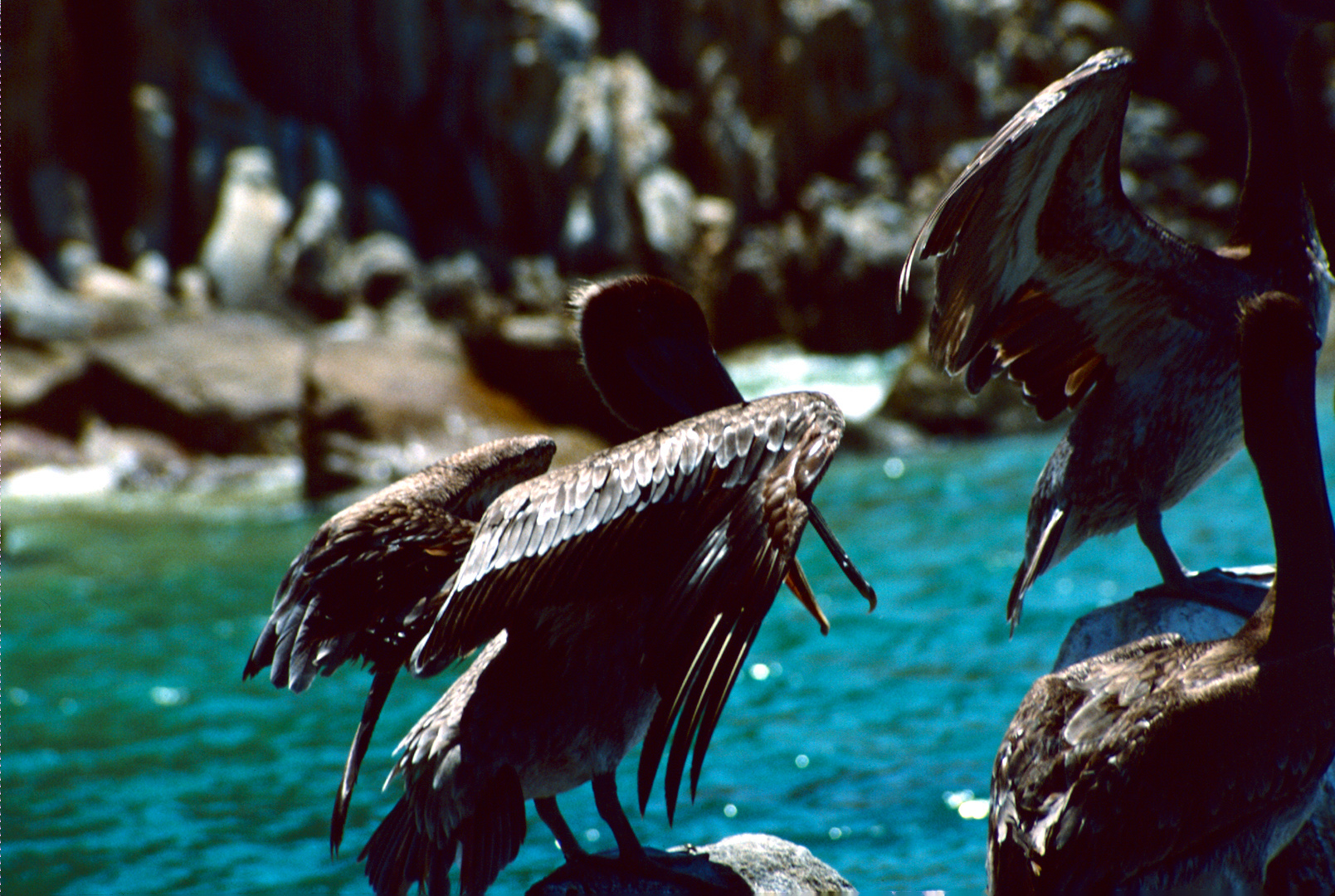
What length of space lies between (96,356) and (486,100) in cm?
953

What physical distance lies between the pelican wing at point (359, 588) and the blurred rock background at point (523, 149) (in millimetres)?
12083

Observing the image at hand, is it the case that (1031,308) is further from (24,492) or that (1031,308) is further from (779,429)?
(24,492)

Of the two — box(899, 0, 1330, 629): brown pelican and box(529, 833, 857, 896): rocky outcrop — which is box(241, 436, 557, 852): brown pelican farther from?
box(899, 0, 1330, 629): brown pelican

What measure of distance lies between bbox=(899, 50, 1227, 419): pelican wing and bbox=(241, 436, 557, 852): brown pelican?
1.36m

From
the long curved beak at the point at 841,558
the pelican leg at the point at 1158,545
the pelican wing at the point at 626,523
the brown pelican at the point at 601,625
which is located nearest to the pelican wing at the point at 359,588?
the brown pelican at the point at 601,625

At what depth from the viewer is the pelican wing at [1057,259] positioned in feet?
10.0

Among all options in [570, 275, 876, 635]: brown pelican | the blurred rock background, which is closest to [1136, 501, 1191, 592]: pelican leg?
[570, 275, 876, 635]: brown pelican

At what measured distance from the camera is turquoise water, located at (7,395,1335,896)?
4465 millimetres

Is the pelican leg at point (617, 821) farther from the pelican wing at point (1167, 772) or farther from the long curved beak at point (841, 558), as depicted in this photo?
the pelican wing at point (1167, 772)

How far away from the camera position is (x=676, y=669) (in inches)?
95.8

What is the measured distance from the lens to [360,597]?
306cm

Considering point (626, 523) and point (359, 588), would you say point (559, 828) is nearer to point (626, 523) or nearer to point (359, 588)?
point (359, 588)

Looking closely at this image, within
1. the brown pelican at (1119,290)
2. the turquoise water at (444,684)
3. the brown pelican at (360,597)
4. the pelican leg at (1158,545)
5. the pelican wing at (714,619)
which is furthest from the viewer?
the turquoise water at (444,684)

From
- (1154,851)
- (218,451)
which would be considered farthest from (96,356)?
(1154,851)
